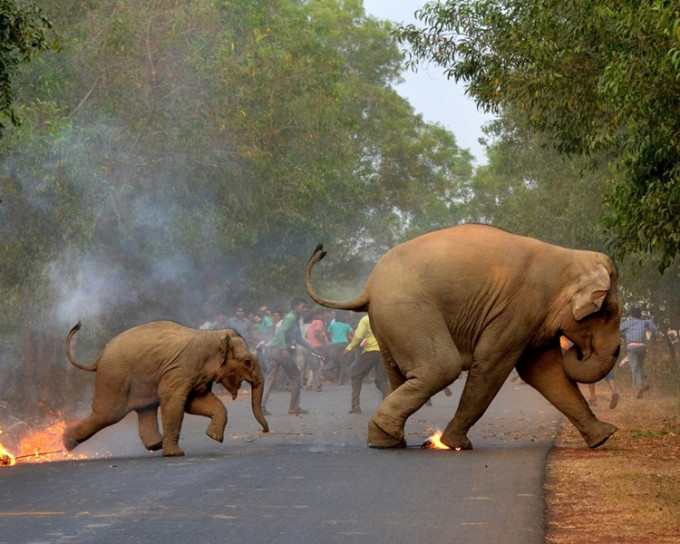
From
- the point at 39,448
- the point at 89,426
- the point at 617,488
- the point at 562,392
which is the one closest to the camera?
the point at 617,488

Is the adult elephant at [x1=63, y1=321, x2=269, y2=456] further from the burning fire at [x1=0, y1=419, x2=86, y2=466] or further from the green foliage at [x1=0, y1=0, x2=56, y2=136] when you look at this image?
the green foliage at [x1=0, y1=0, x2=56, y2=136]

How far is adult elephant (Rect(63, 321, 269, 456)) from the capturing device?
1404cm

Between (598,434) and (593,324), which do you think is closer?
(598,434)

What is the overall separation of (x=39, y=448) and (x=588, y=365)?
7117 mm

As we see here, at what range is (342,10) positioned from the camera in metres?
69.4

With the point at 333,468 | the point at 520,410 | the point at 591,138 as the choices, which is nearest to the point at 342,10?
the point at 520,410

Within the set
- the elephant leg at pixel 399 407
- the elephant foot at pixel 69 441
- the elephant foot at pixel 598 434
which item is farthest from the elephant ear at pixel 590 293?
the elephant foot at pixel 69 441

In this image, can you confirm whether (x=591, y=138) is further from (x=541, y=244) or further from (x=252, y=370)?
(x=252, y=370)

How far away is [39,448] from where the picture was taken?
679 inches

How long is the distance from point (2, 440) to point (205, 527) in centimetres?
1203

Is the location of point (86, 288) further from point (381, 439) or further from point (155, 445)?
point (381, 439)

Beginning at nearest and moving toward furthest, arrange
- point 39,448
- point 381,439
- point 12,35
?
point 12,35
point 381,439
point 39,448

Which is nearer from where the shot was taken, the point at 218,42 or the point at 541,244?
the point at 541,244

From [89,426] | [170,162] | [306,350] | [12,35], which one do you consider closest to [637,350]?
[306,350]
